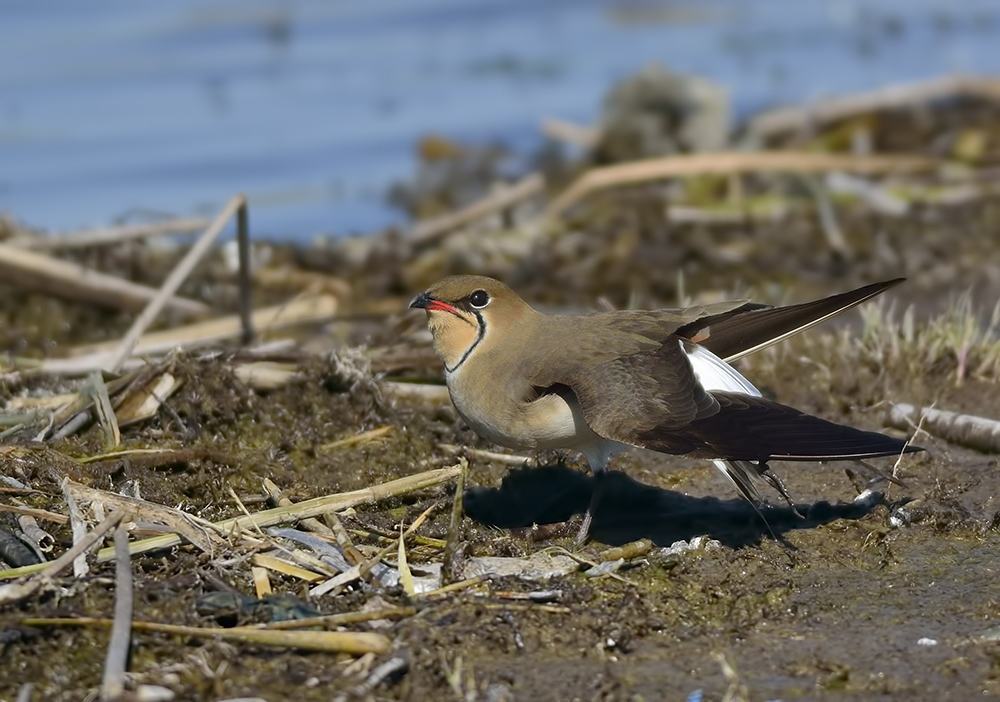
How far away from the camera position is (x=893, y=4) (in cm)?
1939

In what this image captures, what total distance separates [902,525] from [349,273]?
4994 millimetres

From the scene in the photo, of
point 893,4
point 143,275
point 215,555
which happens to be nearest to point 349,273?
point 143,275

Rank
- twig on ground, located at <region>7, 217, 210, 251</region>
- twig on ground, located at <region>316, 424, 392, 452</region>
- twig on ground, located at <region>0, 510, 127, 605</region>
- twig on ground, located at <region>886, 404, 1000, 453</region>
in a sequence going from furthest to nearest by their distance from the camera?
twig on ground, located at <region>7, 217, 210, 251</region>, twig on ground, located at <region>316, 424, 392, 452</region>, twig on ground, located at <region>886, 404, 1000, 453</region>, twig on ground, located at <region>0, 510, 127, 605</region>

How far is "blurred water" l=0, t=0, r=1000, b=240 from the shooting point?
11.5 metres

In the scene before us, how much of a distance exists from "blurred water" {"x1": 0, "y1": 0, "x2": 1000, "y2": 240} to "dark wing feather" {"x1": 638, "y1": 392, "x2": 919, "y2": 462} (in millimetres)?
5982

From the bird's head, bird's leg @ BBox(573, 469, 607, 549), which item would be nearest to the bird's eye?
the bird's head

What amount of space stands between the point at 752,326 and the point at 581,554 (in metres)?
1.05

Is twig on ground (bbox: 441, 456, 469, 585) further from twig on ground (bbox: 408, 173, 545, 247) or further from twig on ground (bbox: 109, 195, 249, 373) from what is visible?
twig on ground (bbox: 408, 173, 545, 247)

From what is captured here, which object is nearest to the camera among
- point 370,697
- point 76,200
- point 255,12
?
point 370,697

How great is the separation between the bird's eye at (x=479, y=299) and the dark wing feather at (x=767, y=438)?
941mm

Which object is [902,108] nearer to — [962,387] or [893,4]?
[962,387]

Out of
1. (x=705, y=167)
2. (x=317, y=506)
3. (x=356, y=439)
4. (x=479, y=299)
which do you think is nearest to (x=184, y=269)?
(x=356, y=439)

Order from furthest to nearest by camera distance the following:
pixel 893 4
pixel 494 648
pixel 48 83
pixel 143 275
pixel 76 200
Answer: pixel 893 4 → pixel 48 83 → pixel 76 200 → pixel 143 275 → pixel 494 648

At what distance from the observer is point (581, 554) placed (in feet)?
14.1
